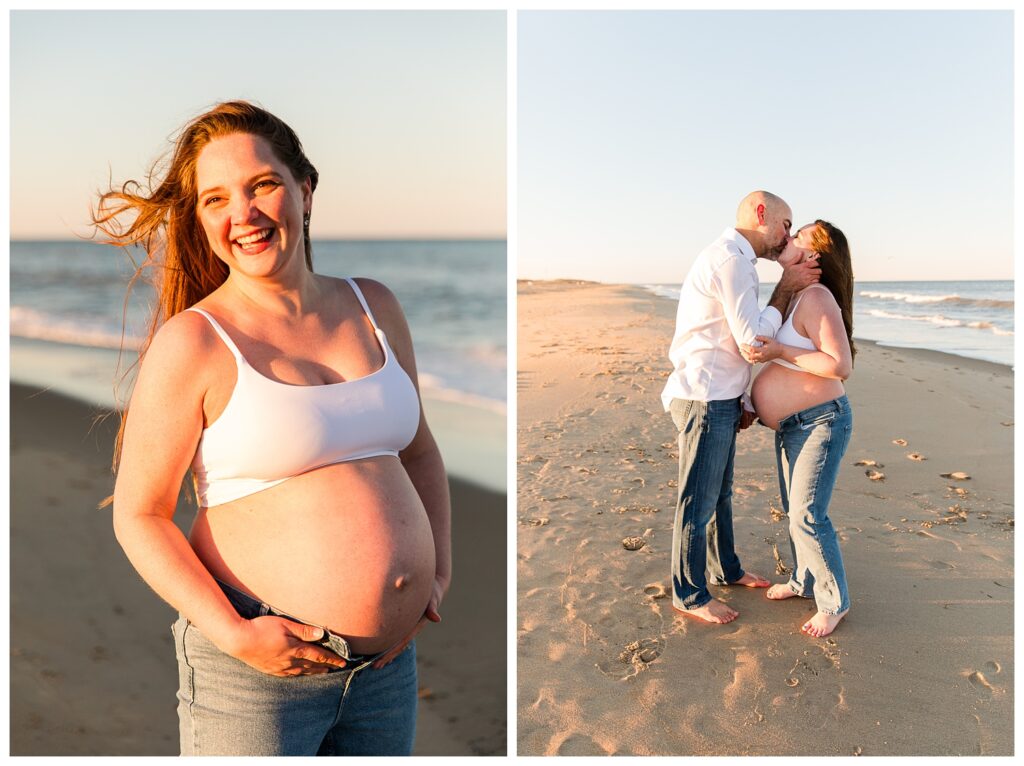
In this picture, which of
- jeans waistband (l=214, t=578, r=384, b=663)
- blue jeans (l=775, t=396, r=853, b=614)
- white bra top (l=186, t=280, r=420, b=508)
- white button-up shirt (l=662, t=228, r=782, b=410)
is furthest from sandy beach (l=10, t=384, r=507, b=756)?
white bra top (l=186, t=280, r=420, b=508)

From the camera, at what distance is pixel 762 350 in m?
3.06

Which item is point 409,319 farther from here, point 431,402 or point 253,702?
point 253,702

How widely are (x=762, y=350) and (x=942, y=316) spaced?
1540cm

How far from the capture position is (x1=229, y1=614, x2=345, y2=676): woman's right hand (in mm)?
1590

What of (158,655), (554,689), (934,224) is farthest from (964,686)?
(934,224)

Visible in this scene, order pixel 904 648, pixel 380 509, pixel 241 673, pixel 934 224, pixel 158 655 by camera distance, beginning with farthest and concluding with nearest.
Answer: pixel 934 224
pixel 158 655
pixel 904 648
pixel 380 509
pixel 241 673

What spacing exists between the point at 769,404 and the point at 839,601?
810 millimetres

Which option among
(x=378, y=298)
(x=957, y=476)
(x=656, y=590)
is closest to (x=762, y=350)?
(x=656, y=590)

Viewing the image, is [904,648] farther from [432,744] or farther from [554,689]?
[432,744]

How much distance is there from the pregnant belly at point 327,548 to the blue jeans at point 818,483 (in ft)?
6.37

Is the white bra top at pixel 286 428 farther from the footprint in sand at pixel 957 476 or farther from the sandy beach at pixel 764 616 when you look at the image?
the footprint in sand at pixel 957 476

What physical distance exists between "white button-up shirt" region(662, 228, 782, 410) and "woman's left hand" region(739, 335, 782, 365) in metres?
0.03

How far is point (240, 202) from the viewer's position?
1696 mm

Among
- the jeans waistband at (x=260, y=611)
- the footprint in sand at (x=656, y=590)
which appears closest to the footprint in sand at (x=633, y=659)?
the footprint in sand at (x=656, y=590)
